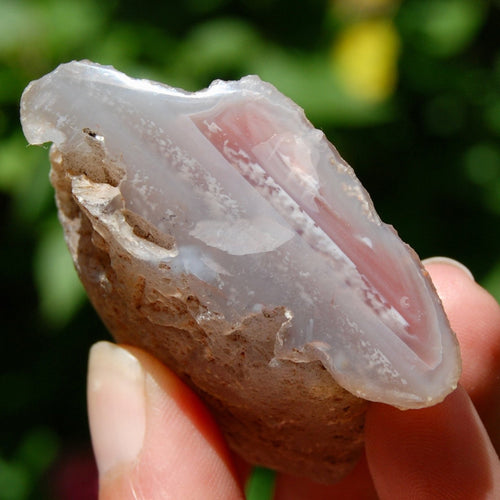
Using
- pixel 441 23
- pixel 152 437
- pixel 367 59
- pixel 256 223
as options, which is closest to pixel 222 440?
pixel 152 437

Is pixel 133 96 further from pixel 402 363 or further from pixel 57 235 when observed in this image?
pixel 57 235

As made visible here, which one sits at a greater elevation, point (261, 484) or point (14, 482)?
point (261, 484)

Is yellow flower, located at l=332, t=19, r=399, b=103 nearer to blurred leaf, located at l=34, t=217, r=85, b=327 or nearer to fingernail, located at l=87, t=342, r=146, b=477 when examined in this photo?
blurred leaf, located at l=34, t=217, r=85, b=327

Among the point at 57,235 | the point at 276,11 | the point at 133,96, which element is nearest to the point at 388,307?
the point at 133,96

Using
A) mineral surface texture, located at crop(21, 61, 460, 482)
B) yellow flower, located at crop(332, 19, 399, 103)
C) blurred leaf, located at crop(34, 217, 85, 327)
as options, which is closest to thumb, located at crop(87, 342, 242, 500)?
mineral surface texture, located at crop(21, 61, 460, 482)

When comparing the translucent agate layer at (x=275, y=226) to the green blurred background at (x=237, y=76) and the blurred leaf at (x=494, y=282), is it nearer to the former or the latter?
the green blurred background at (x=237, y=76)

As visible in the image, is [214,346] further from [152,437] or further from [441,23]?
[441,23]

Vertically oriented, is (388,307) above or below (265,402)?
above
